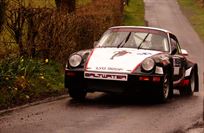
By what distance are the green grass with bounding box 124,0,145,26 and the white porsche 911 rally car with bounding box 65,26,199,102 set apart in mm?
30025

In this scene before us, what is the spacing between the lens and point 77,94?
1229cm

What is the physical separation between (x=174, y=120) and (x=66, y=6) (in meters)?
9.43

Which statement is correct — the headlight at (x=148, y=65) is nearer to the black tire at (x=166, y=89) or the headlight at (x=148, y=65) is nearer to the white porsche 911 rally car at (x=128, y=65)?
the white porsche 911 rally car at (x=128, y=65)

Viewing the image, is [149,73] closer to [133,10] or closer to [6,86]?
[6,86]

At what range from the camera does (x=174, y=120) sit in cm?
1008

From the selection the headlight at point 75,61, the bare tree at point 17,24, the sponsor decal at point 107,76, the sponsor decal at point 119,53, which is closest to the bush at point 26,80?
the bare tree at point 17,24

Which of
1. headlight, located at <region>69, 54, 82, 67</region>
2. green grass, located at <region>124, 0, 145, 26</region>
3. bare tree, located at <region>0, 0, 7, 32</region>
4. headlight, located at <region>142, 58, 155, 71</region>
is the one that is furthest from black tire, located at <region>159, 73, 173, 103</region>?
green grass, located at <region>124, 0, 145, 26</region>

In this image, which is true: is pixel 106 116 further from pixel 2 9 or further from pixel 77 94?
pixel 2 9

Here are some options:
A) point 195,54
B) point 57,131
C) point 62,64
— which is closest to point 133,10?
point 195,54

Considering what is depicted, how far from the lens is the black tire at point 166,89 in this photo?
38.8 feet

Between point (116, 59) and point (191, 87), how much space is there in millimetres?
3290

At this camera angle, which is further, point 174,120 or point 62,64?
point 62,64

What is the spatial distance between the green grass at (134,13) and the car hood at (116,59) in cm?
3095

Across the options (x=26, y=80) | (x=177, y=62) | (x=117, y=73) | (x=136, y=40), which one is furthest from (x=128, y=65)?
(x=26, y=80)
